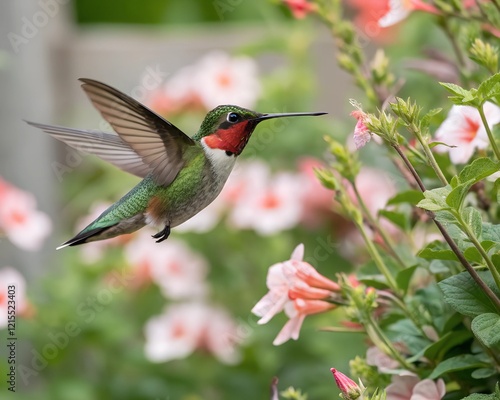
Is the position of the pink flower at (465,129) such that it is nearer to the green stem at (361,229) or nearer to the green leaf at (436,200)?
the green stem at (361,229)

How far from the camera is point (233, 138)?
96cm

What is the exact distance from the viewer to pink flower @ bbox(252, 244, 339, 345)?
1.15 m

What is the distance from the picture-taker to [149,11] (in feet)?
17.7

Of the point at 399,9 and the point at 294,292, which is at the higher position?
the point at 399,9

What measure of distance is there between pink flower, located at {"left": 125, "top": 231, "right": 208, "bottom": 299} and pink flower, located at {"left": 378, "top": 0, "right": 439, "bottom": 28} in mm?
1529

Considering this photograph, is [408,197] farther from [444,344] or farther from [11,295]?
[11,295]

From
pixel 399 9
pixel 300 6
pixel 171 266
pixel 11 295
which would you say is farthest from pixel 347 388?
pixel 171 266

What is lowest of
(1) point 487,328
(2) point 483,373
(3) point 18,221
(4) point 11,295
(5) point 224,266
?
(5) point 224,266

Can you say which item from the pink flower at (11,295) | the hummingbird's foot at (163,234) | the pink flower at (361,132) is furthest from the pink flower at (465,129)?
the pink flower at (11,295)

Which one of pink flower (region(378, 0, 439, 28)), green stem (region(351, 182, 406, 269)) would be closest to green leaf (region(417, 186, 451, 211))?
green stem (region(351, 182, 406, 269))

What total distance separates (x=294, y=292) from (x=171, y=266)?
1.67 m

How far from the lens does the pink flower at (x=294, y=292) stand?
115 cm

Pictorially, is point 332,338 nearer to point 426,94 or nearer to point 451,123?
point 426,94

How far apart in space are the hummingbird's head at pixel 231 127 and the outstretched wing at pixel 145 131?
0.04 m
